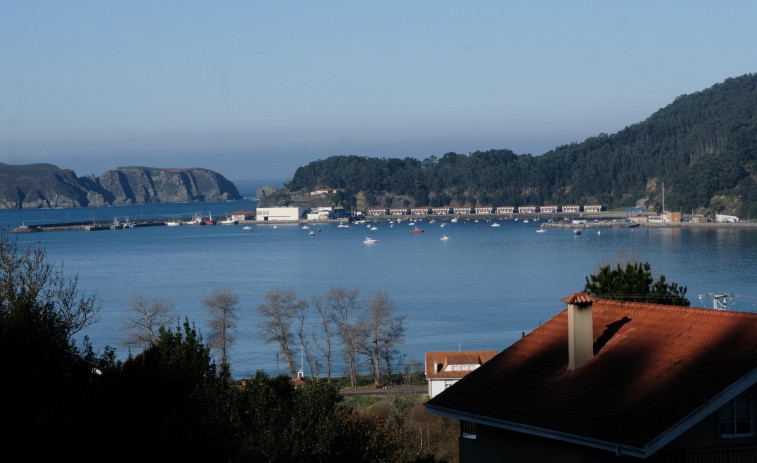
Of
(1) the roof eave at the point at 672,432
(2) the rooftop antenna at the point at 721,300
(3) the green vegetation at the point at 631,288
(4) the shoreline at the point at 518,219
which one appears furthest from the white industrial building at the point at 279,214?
(1) the roof eave at the point at 672,432

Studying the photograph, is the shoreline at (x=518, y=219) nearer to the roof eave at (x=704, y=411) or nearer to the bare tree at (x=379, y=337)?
the bare tree at (x=379, y=337)

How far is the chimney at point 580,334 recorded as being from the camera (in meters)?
5.96

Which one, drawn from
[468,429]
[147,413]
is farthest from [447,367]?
[468,429]

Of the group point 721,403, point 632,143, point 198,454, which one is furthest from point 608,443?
point 632,143

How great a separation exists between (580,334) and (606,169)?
136156 millimetres

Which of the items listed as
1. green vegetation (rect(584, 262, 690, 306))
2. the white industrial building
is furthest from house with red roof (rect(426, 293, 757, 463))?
the white industrial building

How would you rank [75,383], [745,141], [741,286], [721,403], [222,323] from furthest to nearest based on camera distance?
[745,141] → [741,286] → [222,323] → [75,383] → [721,403]

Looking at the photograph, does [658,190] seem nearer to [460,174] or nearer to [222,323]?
[460,174]

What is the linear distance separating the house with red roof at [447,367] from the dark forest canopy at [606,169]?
89.4m

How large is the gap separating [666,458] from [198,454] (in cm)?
365

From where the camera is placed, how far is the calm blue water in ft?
106

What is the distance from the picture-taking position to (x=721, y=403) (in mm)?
5016

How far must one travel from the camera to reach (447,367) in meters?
20.1

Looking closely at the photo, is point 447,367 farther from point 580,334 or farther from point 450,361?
point 580,334
